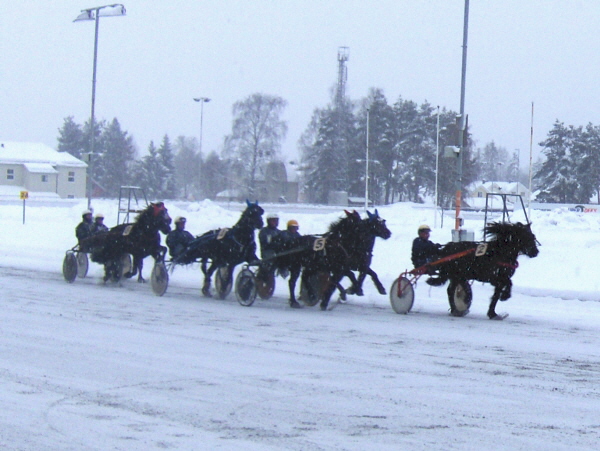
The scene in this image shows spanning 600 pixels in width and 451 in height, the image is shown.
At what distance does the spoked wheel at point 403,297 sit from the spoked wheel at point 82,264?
845 cm

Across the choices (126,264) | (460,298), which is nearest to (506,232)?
(460,298)

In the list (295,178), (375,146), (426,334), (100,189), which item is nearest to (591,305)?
(426,334)

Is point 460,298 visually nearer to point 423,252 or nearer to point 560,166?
point 423,252

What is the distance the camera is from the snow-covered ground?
276 inches

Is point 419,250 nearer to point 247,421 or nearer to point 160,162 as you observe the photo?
point 247,421

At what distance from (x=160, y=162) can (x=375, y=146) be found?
24.7 metres

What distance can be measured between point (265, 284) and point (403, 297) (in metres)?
2.73

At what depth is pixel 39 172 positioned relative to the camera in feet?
265

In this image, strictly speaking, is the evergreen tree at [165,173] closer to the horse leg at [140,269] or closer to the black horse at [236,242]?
the horse leg at [140,269]

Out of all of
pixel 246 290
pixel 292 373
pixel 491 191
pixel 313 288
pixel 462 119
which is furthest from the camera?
pixel 491 191

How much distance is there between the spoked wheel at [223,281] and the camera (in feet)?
56.9

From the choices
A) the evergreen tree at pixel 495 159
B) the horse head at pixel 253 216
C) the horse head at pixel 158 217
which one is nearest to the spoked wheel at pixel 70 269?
the horse head at pixel 158 217

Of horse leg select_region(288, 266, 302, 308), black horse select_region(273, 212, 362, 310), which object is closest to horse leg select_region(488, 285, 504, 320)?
black horse select_region(273, 212, 362, 310)

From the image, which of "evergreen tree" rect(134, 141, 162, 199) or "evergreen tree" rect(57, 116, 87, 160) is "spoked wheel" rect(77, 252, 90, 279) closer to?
"evergreen tree" rect(134, 141, 162, 199)
